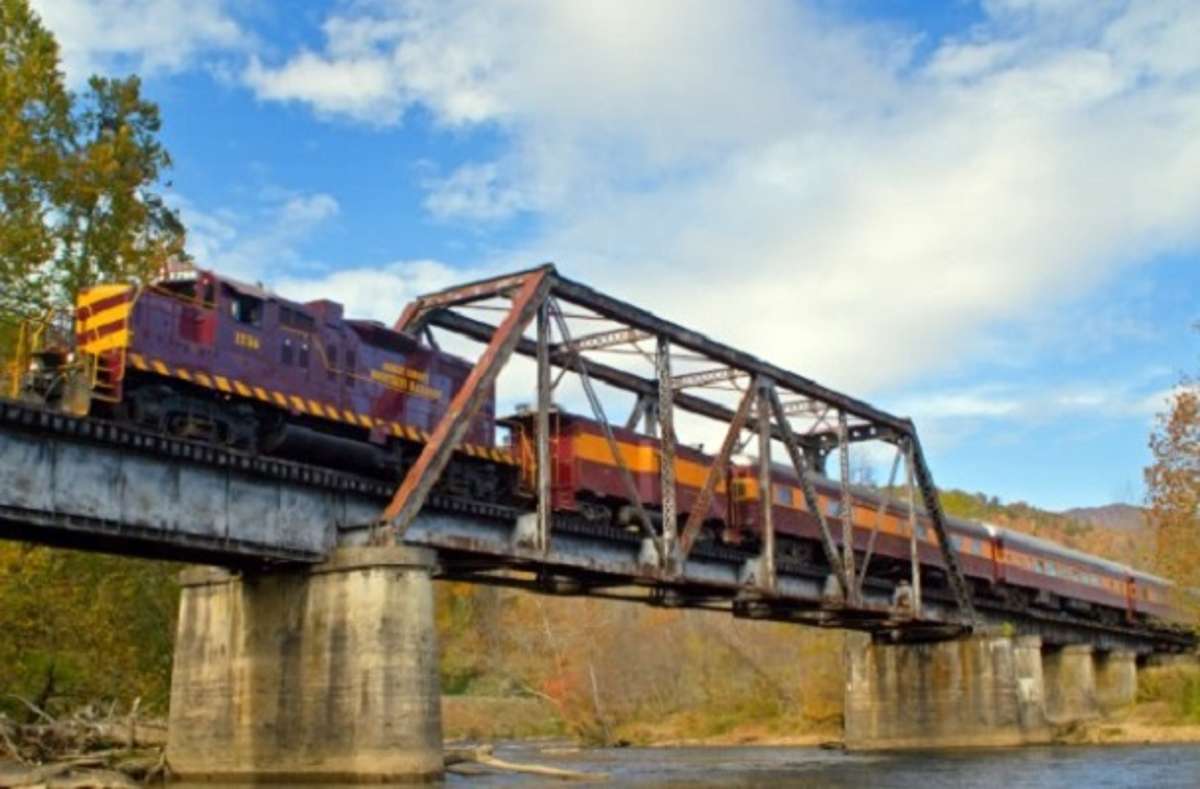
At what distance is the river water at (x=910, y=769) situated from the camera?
26172 mm

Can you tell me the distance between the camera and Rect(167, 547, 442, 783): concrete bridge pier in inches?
827

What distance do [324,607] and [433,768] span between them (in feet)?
11.7

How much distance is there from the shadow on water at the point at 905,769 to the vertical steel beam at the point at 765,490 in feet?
17.5

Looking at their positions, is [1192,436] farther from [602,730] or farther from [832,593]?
[602,730]

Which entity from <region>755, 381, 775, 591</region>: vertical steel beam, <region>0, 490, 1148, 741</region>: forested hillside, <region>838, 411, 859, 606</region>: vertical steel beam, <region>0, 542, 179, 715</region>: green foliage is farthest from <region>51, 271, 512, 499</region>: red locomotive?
<region>0, 490, 1148, 741</region>: forested hillside

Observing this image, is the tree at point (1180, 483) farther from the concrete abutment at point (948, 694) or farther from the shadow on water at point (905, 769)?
the concrete abutment at point (948, 694)

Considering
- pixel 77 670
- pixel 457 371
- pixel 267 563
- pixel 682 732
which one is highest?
pixel 457 371

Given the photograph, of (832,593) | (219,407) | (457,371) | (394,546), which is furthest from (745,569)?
(219,407)

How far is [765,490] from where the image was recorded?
111ft

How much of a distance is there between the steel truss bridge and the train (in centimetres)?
102

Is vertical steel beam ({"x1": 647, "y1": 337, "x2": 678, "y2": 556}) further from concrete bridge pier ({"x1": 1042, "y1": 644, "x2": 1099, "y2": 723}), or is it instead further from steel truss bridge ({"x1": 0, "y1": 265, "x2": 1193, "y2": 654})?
concrete bridge pier ({"x1": 1042, "y1": 644, "x2": 1099, "y2": 723})

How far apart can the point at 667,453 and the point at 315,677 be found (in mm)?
10853

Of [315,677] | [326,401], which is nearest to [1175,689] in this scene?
[326,401]

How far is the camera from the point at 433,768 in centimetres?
2108
